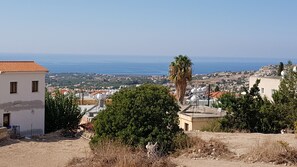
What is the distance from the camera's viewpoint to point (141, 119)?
56.0 ft

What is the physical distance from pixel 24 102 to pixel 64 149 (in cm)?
828

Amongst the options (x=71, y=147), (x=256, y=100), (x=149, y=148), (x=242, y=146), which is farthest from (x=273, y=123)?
(x=149, y=148)

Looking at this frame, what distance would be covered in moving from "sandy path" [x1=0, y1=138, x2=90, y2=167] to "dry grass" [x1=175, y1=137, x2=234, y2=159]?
159 inches

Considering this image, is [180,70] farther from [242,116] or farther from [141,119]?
[141,119]

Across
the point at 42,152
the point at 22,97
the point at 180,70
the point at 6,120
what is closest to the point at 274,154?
the point at 42,152

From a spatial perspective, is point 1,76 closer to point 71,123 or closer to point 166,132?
point 71,123

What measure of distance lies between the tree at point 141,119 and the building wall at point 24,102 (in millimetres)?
14024

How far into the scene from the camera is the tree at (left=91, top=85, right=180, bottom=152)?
656 inches

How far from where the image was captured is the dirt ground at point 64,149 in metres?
14.1

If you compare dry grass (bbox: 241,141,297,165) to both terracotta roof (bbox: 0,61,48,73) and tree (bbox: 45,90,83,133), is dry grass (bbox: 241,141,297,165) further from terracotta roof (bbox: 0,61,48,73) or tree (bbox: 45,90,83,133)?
tree (bbox: 45,90,83,133)

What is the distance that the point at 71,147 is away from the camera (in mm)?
25078

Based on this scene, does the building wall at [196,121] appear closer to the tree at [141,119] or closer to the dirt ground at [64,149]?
the dirt ground at [64,149]

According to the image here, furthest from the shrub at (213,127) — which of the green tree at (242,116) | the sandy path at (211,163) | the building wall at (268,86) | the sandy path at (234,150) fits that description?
the building wall at (268,86)

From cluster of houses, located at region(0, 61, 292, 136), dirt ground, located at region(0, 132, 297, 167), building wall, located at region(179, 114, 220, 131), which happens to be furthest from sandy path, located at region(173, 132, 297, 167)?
cluster of houses, located at region(0, 61, 292, 136)
